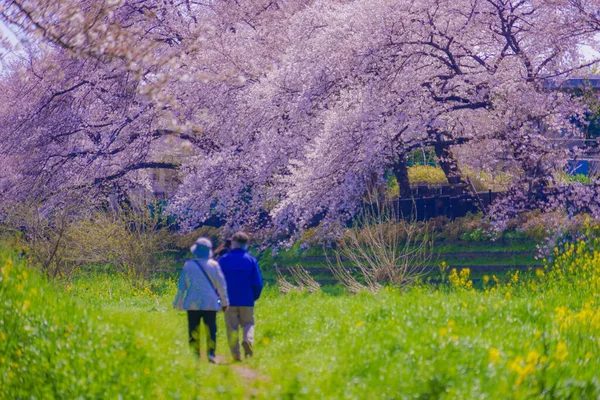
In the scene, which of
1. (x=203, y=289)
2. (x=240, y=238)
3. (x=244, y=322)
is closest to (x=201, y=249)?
(x=203, y=289)

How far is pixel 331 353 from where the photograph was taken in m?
8.60

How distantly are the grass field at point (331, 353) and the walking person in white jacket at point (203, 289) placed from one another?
41 centimetres

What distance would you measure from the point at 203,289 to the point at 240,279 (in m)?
0.60

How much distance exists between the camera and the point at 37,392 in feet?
25.2

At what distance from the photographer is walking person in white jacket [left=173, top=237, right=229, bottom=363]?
9.55m

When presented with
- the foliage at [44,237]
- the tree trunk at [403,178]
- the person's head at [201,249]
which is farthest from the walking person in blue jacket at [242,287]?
the tree trunk at [403,178]

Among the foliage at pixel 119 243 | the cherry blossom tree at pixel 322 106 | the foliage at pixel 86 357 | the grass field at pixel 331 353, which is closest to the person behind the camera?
the grass field at pixel 331 353

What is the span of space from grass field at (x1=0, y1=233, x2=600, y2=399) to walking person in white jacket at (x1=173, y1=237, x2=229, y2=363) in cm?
41

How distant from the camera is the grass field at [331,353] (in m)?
6.97

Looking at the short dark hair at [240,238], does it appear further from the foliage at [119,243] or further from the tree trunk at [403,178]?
the tree trunk at [403,178]

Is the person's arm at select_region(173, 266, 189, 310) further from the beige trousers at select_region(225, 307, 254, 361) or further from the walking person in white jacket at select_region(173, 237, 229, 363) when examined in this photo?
the beige trousers at select_region(225, 307, 254, 361)

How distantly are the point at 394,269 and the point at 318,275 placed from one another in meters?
5.54

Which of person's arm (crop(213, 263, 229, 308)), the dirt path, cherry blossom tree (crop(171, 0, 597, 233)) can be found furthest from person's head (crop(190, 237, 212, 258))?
cherry blossom tree (crop(171, 0, 597, 233))

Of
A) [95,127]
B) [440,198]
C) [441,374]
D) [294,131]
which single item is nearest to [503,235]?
[440,198]
